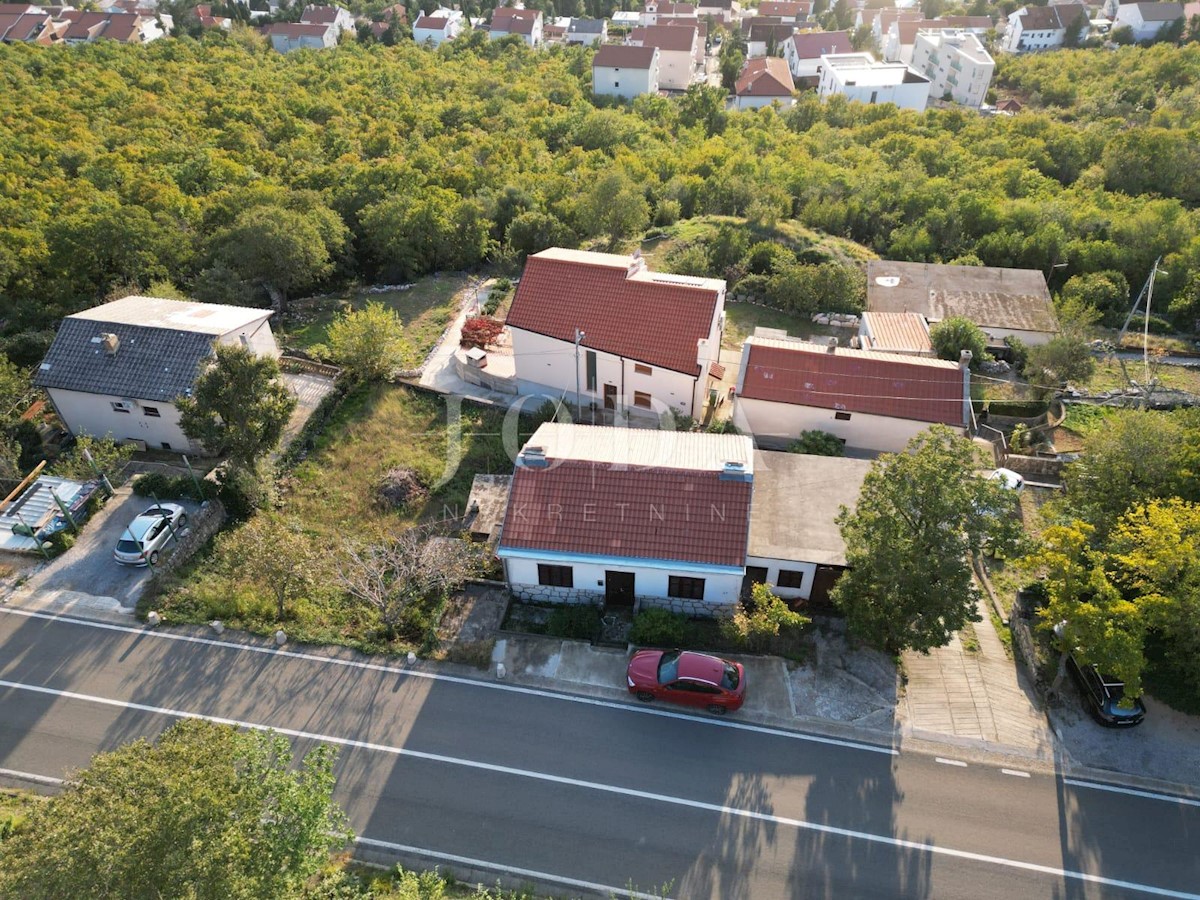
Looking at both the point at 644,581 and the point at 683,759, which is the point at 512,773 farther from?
the point at 644,581

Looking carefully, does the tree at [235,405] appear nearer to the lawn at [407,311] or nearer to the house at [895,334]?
the lawn at [407,311]

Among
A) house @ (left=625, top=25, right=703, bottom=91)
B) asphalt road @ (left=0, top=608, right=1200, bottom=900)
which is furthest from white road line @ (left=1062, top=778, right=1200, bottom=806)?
house @ (left=625, top=25, right=703, bottom=91)

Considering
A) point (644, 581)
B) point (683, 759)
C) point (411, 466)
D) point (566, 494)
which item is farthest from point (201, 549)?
point (683, 759)

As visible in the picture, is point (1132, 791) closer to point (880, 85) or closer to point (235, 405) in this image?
point (235, 405)

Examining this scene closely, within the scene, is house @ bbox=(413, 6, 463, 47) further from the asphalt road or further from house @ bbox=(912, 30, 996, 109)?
the asphalt road

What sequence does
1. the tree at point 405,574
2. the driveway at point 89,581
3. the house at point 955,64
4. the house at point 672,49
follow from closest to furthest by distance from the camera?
the tree at point 405,574
the driveway at point 89,581
the house at point 955,64
the house at point 672,49

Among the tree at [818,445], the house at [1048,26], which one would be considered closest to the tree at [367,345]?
the tree at [818,445]
